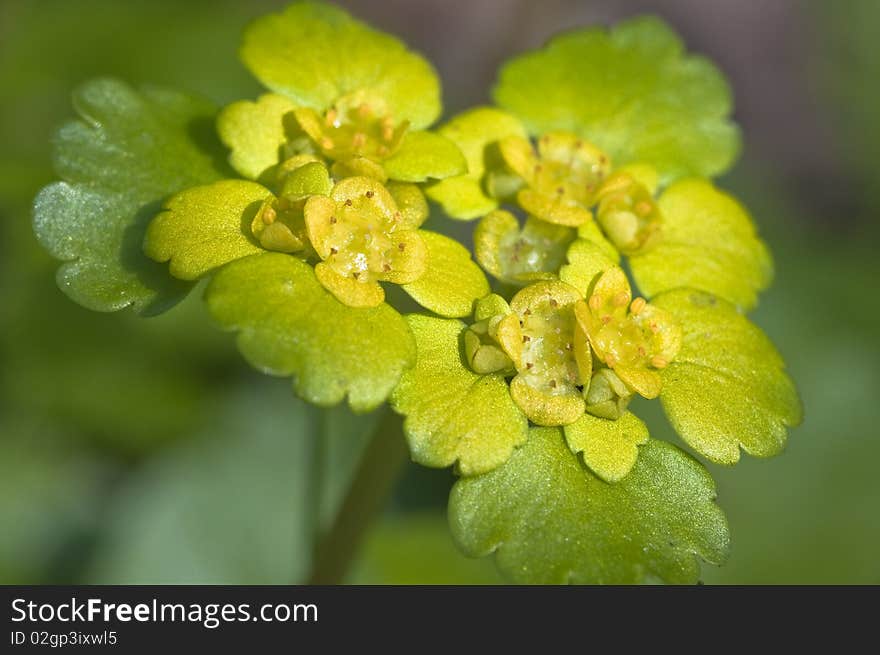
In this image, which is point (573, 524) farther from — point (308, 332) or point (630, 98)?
point (630, 98)

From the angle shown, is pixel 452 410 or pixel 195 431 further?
pixel 195 431

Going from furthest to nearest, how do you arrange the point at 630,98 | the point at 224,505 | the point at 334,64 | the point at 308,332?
1. the point at 224,505
2. the point at 630,98
3. the point at 334,64
4. the point at 308,332

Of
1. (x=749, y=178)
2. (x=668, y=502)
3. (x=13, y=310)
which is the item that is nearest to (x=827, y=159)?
(x=749, y=178)

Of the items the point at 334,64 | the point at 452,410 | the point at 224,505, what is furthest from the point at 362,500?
the point at 224,505

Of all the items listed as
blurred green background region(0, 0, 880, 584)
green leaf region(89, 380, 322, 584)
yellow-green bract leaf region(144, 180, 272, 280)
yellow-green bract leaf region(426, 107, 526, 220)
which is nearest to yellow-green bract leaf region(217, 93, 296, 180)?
yellow-green bract leaf region(144, 180, 272, 280)
